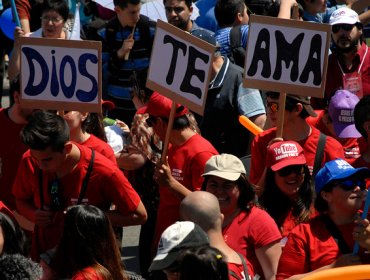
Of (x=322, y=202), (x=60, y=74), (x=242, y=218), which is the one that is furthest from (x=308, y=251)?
(x=60, y=74)

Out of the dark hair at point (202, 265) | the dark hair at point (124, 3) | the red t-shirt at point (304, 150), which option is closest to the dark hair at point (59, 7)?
the dark hair at point (124, 3)

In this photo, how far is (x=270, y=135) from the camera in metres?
8.00

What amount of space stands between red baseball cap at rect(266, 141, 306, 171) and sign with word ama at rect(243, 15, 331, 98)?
0.57 meters

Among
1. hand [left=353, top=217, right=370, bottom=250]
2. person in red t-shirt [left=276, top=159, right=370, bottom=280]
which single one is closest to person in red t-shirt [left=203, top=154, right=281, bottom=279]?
person in red t-shirt [left=276, top=159, right=370, bottom=280]

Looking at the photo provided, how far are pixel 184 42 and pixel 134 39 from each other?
276 centimetres

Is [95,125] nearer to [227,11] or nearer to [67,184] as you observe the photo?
[67,184]

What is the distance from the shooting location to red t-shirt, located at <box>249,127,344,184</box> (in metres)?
7.74

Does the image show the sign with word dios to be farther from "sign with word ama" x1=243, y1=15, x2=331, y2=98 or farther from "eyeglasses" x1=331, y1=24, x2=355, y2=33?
"eyeglasses" x1=331, y1=24, x2=355, y2=33

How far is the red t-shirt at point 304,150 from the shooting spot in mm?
7738

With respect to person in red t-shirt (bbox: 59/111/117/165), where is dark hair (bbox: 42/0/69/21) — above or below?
above

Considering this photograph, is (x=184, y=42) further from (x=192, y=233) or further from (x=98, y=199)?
(x=192, y=233)

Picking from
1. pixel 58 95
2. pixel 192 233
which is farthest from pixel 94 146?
pixel 192 233

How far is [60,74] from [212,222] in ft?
7.70

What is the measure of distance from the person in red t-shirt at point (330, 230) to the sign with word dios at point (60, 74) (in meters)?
1.97
